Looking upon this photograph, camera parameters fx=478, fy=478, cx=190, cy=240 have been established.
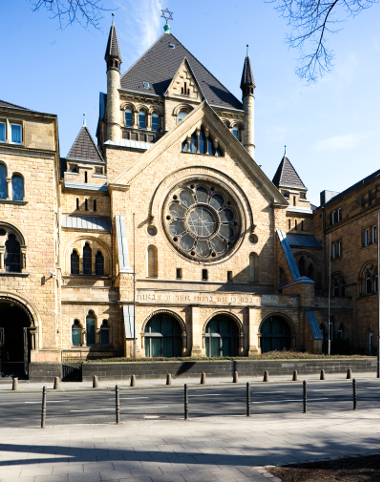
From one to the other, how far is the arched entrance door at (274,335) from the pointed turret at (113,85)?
2108 centimetres

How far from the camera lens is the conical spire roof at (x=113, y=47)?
1759 inches

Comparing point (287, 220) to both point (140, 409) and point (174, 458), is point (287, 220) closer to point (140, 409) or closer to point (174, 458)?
point (140, 409)

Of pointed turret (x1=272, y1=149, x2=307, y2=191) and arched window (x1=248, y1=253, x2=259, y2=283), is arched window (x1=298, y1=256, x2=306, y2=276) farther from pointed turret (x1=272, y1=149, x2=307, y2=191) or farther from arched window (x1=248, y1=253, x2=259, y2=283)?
pointed turret (x1=272, y1=149, x2=307, y2=191)

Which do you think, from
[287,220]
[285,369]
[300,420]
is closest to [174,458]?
[300,420]

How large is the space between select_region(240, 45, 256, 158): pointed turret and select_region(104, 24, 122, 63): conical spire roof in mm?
13293

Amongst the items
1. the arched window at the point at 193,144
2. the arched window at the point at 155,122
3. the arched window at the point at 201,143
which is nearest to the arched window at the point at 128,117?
the arched window at the point at 155,122

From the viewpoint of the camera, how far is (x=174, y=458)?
8492 millimetres

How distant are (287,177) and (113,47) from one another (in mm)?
20727

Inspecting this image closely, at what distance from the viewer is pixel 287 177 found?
155 feet

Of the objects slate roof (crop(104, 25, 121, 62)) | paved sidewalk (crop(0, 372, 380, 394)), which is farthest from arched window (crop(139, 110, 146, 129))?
paved sidewalk (crop(0, 372, 380, 394))

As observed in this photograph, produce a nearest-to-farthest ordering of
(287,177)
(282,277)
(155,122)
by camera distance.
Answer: (282,277), (155,122), (287,177)

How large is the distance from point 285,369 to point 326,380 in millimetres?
3559

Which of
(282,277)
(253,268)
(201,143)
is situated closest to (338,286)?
(282,277)

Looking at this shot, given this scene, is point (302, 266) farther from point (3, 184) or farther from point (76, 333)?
point (3, 184)
